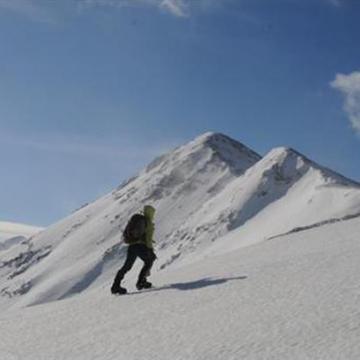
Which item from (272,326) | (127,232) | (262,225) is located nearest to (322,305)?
(272,326)

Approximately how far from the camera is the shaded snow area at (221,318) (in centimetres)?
922

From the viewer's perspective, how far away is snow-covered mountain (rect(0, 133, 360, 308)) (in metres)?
136

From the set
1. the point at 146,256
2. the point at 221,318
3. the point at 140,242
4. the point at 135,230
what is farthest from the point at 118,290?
the point at 221,318

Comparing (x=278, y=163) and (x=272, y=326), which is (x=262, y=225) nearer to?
(x=278, y=163)

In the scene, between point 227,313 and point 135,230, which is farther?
point 135,230

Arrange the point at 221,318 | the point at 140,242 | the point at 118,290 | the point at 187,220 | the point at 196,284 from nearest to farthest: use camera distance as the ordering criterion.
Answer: the point at 221,318, the point at 196,284, the point at 118,290, the point at 140,242, the point at 187,220

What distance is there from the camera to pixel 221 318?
36.1 ft

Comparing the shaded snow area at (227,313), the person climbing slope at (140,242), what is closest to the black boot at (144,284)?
the person climbing slope at (140,242)

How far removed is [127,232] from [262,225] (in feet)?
415

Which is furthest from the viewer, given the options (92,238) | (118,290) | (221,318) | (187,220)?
(92,238)

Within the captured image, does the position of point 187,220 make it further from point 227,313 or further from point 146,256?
point 227,313

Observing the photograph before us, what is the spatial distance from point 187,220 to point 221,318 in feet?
525

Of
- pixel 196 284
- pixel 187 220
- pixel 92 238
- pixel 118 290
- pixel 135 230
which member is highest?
pixel 187 220

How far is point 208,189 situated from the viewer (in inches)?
7352
